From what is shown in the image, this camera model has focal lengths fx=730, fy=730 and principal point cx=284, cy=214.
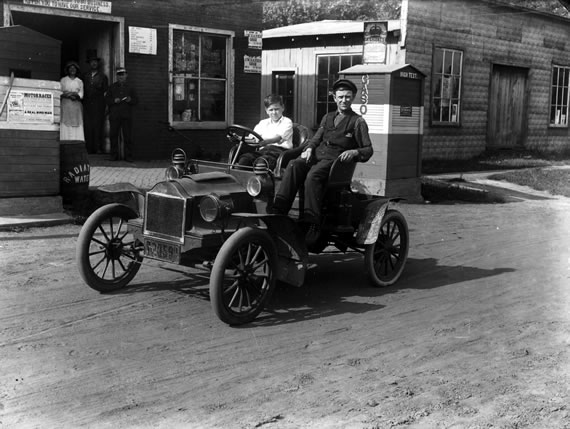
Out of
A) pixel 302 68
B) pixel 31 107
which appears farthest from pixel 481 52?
pixel 31 107

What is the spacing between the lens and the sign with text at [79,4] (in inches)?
520

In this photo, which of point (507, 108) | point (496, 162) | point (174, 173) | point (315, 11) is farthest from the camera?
point (315, 11)

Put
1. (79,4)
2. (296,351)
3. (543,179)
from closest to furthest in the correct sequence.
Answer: (296,351), (79,4), (543,179)

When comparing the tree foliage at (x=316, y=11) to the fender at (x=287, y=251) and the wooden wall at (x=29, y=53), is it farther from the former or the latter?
the fender at (x=287, y=251)

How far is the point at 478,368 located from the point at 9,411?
9.25 feet

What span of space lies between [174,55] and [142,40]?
36.7 inches

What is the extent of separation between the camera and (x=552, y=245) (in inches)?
353

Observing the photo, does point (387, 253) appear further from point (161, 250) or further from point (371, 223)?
point (161, 250)

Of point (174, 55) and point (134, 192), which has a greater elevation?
point (174, 55)

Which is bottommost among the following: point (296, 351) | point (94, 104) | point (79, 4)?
point (296, 351)

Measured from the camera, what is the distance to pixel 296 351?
4910mm

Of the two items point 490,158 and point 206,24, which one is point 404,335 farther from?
point 490,158

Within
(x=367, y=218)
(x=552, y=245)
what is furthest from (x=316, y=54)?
(x=367, y=218)

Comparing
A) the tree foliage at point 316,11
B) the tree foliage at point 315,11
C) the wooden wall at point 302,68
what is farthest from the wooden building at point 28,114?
the tree foliage at point 315,11
